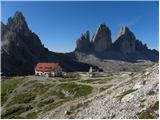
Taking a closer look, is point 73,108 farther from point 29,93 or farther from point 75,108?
point 29,93

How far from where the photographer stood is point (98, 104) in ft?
168

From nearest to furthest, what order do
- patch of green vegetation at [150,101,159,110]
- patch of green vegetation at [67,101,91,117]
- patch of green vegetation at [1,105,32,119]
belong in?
patch of green vegetation at [150,101,159,110], patch of green vegetation at [67,101,91,117], patch of green vegetation at [1,105,32,119]

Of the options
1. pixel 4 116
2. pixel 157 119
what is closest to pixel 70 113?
pixel 157 119

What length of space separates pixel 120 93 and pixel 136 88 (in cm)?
261

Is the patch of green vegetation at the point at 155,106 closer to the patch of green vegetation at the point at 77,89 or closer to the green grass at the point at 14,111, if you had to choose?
Result: the green grass at the point at 14,111

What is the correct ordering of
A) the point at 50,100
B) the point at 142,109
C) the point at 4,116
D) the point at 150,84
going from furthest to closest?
the point at 50,100 < the point at 4,116 < the point at 150,84 < the point at 142,109

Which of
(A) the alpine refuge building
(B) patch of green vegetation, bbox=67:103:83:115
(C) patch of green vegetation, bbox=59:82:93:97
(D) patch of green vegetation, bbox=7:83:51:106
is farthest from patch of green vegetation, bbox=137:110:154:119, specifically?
(A) the alpine refuge building

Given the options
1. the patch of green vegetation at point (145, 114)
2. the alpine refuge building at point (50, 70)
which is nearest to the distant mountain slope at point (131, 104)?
the patch of green vegetation at point (145, 114)

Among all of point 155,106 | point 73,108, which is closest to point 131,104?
point 155,106

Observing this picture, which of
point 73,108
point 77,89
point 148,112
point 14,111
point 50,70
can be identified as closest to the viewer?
point 148,112

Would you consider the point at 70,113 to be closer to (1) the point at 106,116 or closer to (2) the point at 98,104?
(2) the point at 98,104

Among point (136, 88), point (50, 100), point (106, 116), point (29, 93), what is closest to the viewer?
point (106, 116)

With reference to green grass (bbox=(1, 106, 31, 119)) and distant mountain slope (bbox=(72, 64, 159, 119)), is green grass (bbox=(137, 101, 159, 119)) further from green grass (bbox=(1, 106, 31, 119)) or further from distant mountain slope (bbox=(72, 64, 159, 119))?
green grass (bbox=(1, 106, 31, 119))

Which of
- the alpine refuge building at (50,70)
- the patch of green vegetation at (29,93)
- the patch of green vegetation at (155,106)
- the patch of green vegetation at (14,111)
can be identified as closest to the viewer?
the patch of green vegetation at (155,106)
